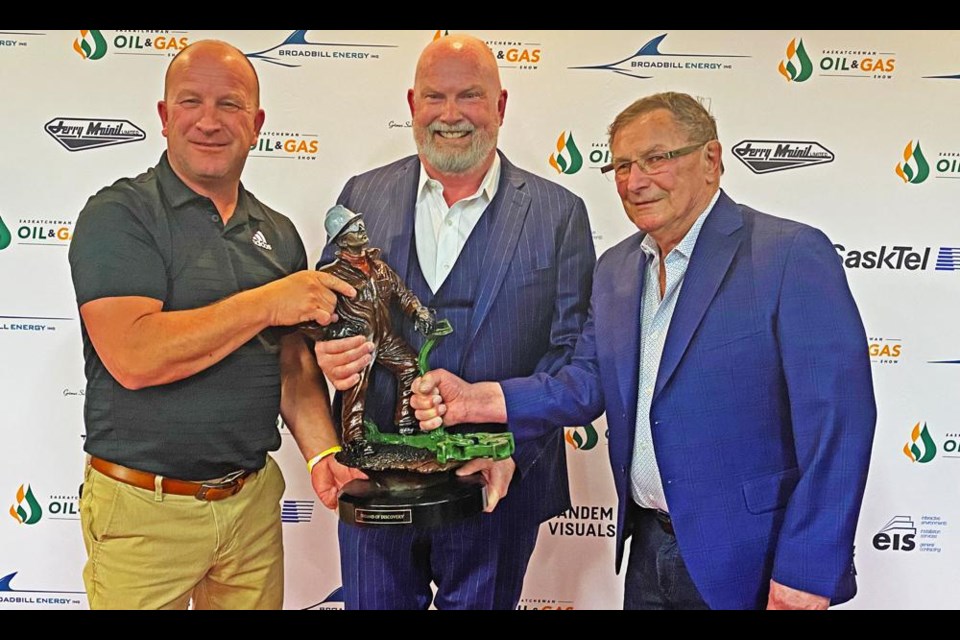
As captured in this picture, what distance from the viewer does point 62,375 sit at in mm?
2914

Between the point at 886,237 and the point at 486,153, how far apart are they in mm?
1415

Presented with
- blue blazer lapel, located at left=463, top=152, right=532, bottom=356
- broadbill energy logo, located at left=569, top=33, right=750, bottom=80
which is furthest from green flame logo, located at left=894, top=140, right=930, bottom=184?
blue blazer lapel, located at left=463, top=152, right=532, bottom=356

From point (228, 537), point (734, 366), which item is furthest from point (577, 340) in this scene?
point (228, 537)

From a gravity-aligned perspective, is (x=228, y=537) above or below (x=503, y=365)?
below

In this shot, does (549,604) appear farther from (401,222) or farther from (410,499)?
(401,222)

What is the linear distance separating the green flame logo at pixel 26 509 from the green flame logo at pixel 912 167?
3.25 m

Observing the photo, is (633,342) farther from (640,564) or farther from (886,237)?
(886,237)

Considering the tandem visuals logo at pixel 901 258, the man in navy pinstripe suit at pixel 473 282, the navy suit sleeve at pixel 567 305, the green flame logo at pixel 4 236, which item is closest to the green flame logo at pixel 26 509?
the green flame logo at pixel 4 236

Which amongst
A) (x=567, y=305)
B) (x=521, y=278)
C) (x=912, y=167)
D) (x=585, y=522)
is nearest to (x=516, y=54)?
(x=521, y=278)

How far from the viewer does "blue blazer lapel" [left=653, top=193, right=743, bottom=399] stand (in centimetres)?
255

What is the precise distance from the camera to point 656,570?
2648 mm

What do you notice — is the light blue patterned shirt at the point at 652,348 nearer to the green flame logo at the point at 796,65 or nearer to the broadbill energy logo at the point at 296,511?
the green flame logo at the point at 796,65

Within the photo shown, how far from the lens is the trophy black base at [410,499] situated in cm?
248

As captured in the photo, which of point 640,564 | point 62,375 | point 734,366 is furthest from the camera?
point 62,375
